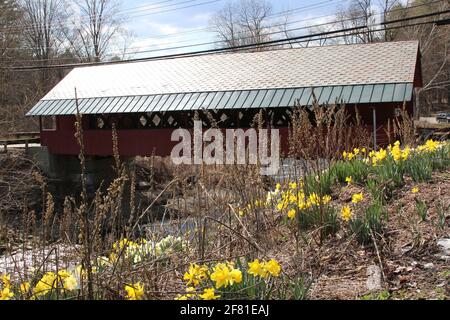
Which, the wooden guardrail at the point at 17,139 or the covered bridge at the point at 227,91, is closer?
the covered bridge at the point at 227,91

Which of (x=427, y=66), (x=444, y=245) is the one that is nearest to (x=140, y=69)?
(x=444, y=245)

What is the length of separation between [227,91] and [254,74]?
190cm

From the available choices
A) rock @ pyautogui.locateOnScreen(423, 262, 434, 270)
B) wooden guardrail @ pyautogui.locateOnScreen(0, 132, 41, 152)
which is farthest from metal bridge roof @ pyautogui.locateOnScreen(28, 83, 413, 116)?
rock @ pyautogui.locateOnScreen(423, 262, 434, 270)

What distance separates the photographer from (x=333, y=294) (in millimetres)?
2963

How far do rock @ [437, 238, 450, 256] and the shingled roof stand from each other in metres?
12.0

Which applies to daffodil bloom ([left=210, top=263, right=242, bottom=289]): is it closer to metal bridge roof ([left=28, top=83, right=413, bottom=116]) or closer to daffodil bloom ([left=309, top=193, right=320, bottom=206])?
daffodil bloom ([left=309, top=193, right=320, bottom=206])

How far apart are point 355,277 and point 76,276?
5.31 ft

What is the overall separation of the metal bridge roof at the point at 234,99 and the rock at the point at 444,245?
1048 cm

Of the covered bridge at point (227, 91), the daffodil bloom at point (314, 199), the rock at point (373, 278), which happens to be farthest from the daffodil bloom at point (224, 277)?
the covered bridge at point (227, 91)

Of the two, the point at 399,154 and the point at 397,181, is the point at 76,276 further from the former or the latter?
the point at 399,154

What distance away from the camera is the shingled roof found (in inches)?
674

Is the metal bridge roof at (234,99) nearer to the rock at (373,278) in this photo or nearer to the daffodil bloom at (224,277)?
the rock at (373,278)

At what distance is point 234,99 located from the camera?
696 inches

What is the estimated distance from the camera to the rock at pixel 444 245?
131 inches
